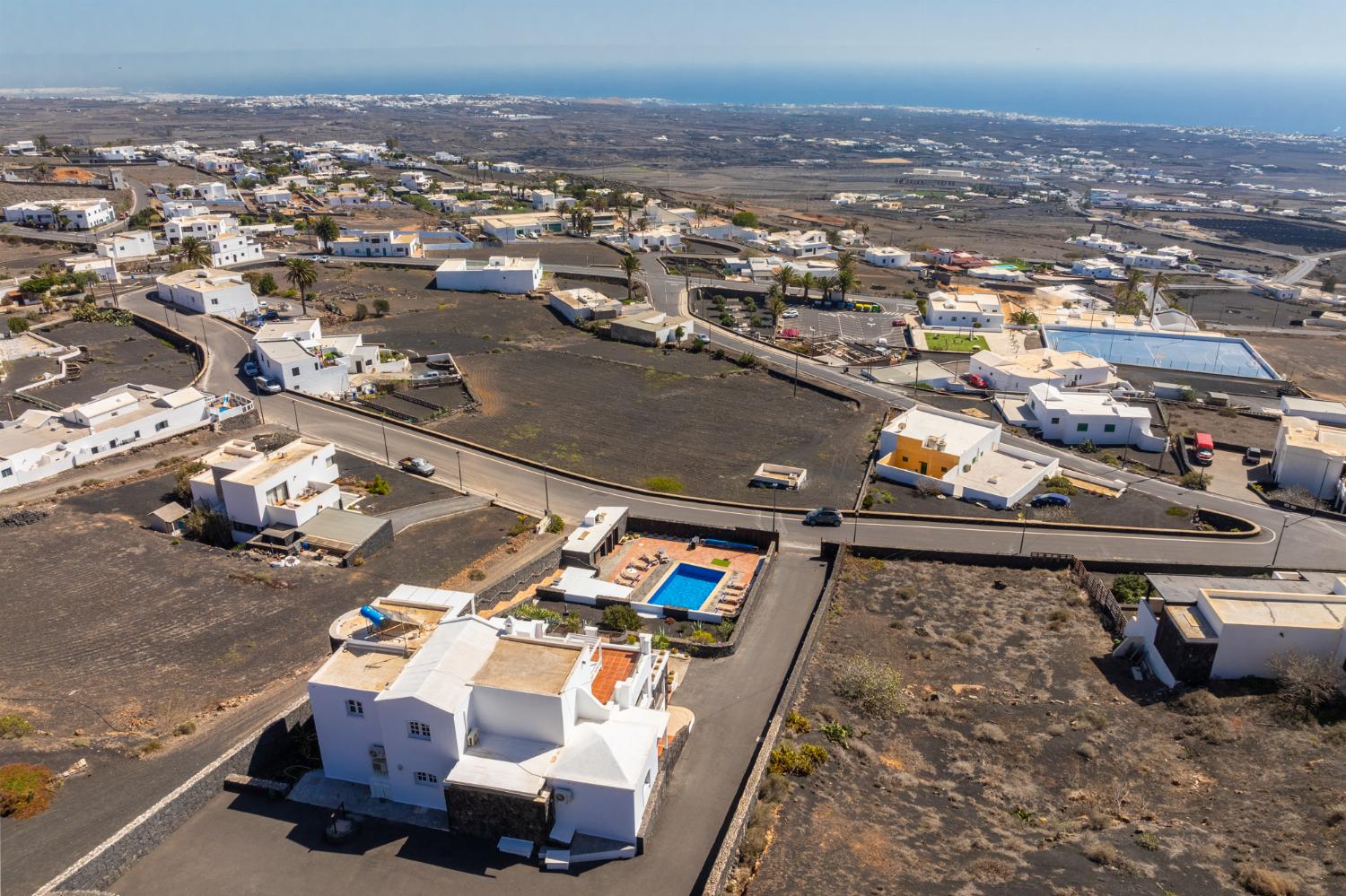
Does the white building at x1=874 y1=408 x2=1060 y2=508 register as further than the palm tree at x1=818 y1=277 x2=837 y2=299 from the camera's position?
No

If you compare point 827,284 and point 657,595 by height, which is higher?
point 827,284

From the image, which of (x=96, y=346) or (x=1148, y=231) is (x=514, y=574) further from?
(x=1148, y=231)

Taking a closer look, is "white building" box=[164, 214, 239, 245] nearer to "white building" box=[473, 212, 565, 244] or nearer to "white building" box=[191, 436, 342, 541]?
"white building" box=[473, 212, 565, 244]

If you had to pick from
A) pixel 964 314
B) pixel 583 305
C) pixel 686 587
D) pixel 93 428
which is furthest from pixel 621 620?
pixel 964 314

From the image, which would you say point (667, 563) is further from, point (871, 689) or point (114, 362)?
point (114, 362)

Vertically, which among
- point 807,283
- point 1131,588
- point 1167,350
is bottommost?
point 1167,350

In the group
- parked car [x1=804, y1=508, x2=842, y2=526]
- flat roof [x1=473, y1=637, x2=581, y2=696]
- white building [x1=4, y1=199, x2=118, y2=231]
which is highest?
flat roof [x1=473, y1=637, x2=581, y2=696]

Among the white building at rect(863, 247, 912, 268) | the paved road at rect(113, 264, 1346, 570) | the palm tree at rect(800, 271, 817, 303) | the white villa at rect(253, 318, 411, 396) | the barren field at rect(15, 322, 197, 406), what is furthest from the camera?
the white building at rect(863, 247, 912, 268)

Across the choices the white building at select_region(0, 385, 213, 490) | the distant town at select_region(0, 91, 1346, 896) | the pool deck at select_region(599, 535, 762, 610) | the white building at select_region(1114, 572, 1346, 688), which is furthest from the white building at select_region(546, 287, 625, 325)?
the white building at select_region(1114, 572, 1346, 688)
